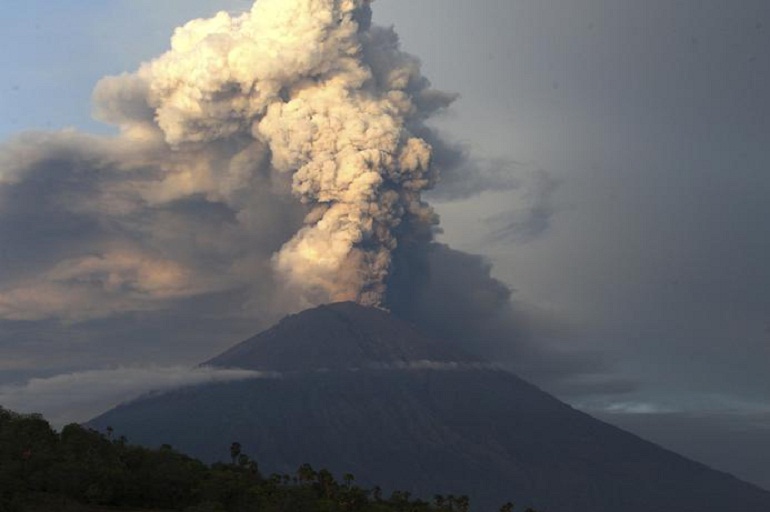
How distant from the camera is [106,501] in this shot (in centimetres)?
8406

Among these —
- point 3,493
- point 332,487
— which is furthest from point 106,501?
point 332,487

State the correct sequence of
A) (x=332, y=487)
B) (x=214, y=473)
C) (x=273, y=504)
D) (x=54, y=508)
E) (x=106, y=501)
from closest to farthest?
1. (x=54, y=508)
2. (x=106, y=501)
3. (x=273, y=504)
4. (x=214, y=473)
5. (x=332, y=487)

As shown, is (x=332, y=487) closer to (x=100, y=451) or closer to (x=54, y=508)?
(x=100, y=451)

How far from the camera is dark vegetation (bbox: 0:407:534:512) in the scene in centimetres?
7781

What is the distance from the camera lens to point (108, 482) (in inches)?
3371

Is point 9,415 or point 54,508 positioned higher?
point 9,415

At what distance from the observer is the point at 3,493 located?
7300cm

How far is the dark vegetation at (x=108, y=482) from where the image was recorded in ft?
255

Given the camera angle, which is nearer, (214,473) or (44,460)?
(44,460)

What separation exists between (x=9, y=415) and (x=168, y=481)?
71.6 feet

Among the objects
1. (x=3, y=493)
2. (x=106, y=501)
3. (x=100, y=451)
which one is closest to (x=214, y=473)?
(x=100, y=451)

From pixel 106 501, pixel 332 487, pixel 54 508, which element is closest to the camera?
pixel 54 508

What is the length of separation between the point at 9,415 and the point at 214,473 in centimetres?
1943

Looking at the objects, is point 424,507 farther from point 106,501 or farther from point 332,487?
point 106,501
